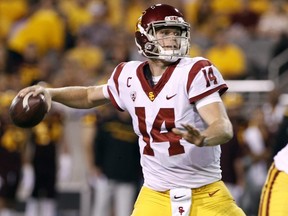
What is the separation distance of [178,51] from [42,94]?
2.72 ft

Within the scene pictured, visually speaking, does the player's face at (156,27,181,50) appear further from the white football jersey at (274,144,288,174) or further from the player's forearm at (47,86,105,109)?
the white football jersey at (274,144,288,174)

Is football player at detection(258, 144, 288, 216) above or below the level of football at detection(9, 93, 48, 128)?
below

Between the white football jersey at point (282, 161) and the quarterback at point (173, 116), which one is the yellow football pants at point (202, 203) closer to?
the quarterback at point (173, 116)

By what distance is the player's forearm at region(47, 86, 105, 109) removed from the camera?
5516 millimetres

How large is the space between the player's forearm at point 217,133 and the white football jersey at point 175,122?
26cm

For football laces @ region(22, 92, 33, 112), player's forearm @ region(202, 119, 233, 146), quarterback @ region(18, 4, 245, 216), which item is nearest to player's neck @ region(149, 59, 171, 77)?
quarterback @ region(18, 4, 245, 216)

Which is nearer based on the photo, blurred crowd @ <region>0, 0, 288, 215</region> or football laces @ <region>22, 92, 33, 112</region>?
football laces @ <region>22, 92, 33, 112</region>

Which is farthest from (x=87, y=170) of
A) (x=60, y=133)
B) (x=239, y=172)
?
(x=239, y=172)

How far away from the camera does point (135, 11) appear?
45.6ft

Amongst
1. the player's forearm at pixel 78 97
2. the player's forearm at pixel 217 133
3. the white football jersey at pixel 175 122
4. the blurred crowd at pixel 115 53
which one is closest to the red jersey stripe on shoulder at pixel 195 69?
the white football jersey at pixel 175 122

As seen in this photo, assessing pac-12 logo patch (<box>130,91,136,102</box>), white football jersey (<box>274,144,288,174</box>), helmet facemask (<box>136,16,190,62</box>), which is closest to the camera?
helmet facemask (<box>136,16,190,62</box>)

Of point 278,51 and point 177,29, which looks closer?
point 177,29

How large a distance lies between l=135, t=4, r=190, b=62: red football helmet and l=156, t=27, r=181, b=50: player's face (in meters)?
0.01

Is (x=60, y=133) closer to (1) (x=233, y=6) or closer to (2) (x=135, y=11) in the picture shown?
(2) (x=135, y=11)
